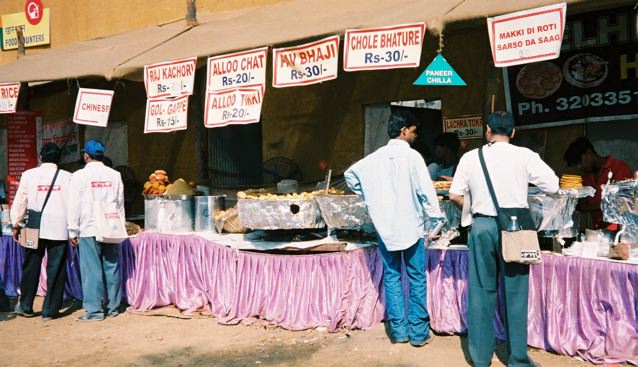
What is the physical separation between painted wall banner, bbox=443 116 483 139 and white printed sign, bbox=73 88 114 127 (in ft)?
13.1

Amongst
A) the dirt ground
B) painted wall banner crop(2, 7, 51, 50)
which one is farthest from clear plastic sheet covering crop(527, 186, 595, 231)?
painted wall banner crop(2, 7, 51, 50)

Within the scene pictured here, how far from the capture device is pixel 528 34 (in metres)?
4.77

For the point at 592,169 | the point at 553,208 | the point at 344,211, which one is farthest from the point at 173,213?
the point at 592,169

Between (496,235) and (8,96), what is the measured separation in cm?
684

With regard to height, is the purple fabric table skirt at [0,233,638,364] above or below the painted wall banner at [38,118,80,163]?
below

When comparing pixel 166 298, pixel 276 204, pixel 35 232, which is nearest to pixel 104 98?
pixel 35 232

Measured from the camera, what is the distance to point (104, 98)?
7434 millimetres

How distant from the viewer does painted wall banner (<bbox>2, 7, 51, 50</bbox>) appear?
13602 mm

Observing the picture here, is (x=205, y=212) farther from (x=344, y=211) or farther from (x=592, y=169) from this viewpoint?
(x=592, y=169)

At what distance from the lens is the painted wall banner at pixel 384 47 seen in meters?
5.25

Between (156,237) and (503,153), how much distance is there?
153 inches

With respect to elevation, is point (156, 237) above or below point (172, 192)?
below

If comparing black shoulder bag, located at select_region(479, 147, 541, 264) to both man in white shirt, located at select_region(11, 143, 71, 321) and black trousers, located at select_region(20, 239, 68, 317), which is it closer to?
man in white shirt, located at select_region(11, 143, 71, 321)

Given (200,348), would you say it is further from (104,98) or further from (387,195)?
(104,98)
